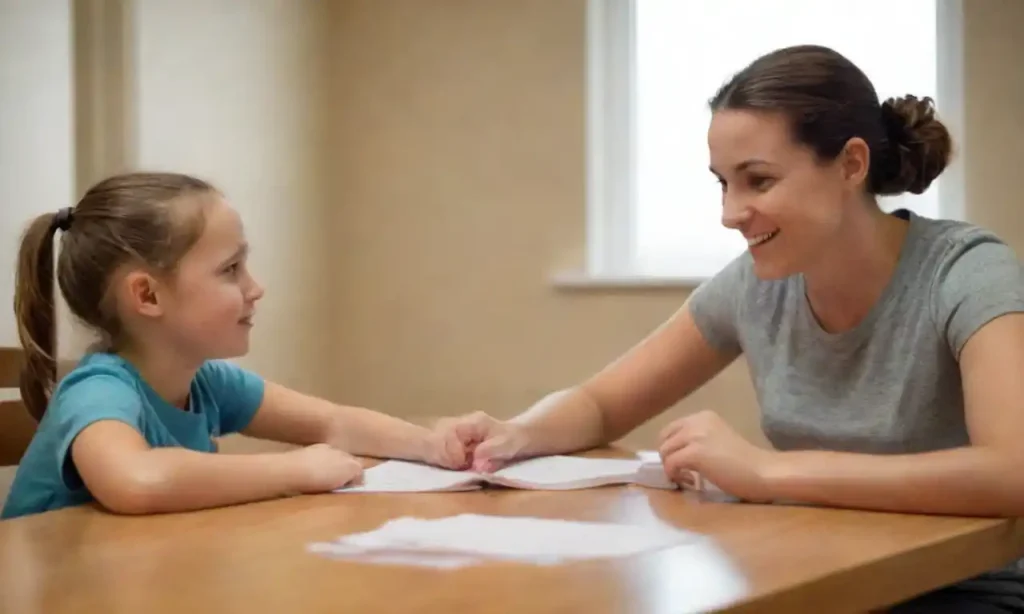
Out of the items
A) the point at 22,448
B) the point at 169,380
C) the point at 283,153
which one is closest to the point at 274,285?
the point at 283,153

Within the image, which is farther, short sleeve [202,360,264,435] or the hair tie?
short sleeve [202,360,264,435]

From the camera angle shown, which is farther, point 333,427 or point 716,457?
point 333,427

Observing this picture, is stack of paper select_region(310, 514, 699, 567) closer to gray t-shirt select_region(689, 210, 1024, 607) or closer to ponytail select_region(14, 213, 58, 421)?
gray t-shirt select_region(689, 210, 1024, 607)

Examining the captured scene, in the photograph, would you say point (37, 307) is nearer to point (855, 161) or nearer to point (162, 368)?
point (162, 368)

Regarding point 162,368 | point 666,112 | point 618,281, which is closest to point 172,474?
point 162,368

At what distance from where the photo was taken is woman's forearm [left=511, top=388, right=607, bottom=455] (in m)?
1.44

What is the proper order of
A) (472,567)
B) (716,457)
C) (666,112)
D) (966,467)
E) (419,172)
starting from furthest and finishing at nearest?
(419,172)
(666,112)
(716,457)
(966,467)
(472,567)

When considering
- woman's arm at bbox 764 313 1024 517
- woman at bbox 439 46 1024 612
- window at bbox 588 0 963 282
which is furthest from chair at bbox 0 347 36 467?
window at bbox 588 0 963 282

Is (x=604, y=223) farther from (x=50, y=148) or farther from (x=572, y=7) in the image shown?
(x=50, y=148)

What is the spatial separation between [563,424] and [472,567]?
2.33 feet

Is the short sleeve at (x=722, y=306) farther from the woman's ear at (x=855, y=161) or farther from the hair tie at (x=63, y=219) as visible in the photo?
the hair tie at (x=63, y=219)

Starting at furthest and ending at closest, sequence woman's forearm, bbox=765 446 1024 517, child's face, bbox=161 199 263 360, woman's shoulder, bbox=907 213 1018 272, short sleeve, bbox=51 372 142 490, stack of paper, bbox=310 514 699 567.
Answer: child's face, bbox=161 199 263 360
woman's shoulder, bbox=907 213 1018 272
short sleeve, bbox=51 372 142 490
woman's forearm, bbox=765 446 1024 517
stack of paper, bbox=310 514 699 567

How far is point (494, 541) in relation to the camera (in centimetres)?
88

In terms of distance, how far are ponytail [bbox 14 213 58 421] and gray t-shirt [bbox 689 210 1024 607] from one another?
0.90m
